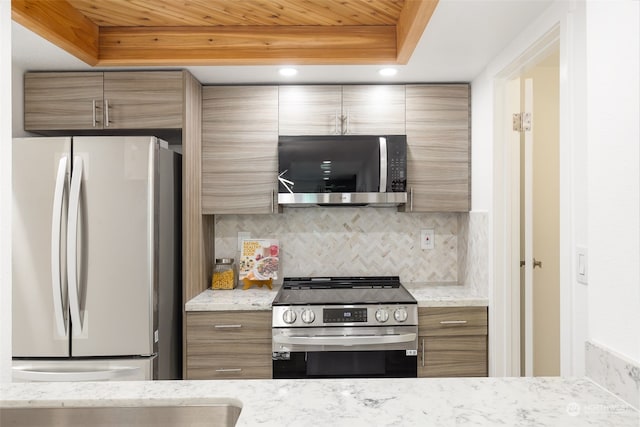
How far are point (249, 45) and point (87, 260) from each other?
142 cm

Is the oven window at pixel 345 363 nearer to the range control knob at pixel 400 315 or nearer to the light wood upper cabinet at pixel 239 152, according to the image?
the range control knob at pixel 400 315

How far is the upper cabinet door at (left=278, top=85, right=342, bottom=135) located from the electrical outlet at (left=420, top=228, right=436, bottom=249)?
963 millimetres

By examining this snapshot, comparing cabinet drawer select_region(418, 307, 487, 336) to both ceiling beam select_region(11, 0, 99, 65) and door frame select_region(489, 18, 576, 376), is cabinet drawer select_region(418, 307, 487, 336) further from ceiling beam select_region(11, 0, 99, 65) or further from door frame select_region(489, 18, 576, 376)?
ceiling beam select_region(11, 0, 99, 65)

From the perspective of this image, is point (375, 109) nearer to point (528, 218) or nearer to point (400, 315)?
point (528, 218)

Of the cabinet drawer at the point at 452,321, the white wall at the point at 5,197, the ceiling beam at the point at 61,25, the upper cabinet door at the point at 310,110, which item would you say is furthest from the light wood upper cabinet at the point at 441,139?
the white wall at the point at 5,197

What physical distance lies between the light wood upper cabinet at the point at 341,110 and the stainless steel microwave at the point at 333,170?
0.38 ft

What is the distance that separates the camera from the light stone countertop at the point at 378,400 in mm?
941

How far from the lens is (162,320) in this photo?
8.14 feet

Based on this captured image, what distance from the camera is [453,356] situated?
104 inches

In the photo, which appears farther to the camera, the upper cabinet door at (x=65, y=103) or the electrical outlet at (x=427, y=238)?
the electrical outlet at (x=427, y=238)

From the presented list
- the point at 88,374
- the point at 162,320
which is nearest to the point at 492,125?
the point at 162,320

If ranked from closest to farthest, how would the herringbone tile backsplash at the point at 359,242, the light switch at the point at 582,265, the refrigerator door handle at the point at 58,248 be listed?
the light switch at the point at 582,265
the refrigerator door handle at the point at 58,248
the herringbone tile backsplash at the point at 359,242

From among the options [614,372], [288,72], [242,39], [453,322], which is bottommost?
[453,322]

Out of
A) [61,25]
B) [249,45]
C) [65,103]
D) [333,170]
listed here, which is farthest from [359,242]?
[61,25]
